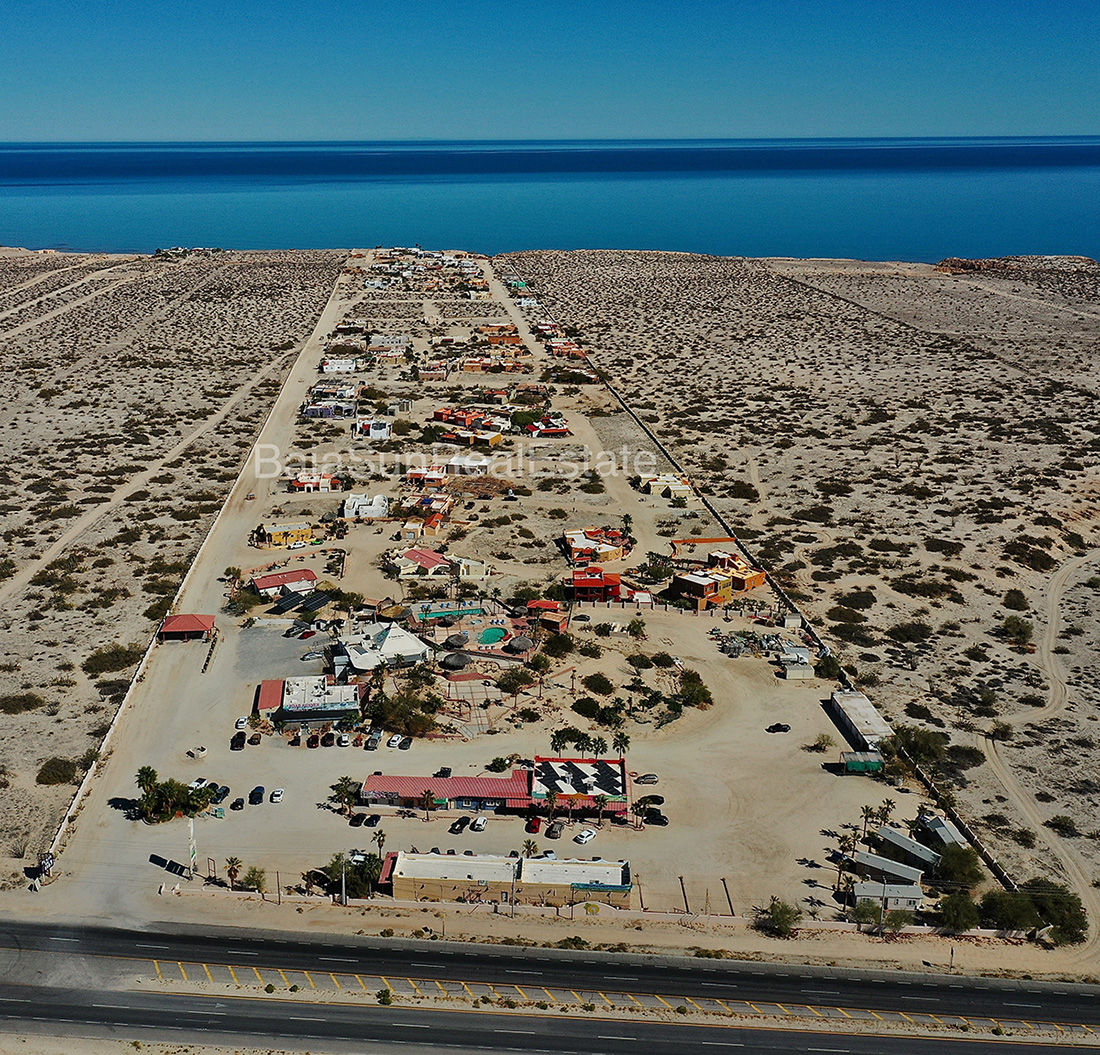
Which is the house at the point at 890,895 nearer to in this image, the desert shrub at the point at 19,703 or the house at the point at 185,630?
the house at the point at 185,630

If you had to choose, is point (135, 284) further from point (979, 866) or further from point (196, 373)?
point (979, 866)

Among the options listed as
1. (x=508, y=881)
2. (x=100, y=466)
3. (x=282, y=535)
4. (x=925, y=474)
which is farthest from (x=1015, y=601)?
(x=100, y=466)

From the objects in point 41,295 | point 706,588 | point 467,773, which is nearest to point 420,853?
point 467,773

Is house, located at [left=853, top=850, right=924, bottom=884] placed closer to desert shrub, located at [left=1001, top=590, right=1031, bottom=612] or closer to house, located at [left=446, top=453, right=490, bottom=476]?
desert shrub, located at [left=1001, top=590, right=1031, bottom=612]

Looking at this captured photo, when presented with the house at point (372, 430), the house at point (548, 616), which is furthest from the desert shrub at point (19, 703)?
the house at point (372, 430)

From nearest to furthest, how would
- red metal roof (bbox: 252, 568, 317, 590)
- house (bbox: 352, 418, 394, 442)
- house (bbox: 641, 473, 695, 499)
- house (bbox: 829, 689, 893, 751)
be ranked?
1. house (bbox: 829, 689, 893, 751)
2. red metal roof (bbox: 252, 568, 317, 590)
3. house (bbox: 641, 473, 695, 499)
4. house (bbox: 352, 418, 394, 442)

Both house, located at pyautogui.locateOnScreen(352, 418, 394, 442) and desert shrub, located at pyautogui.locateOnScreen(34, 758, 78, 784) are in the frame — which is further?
house, located at pyautogui.locateOnScreen(352, 418, 394, 442)

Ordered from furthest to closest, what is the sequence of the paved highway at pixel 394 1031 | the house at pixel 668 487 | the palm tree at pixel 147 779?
the house at pixel 668 487, the palm tree at pixel 147 779, the paved highway at pixel 394 1031

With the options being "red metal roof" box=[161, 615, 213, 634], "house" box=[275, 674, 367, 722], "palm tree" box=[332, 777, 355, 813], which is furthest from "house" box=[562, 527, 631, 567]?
"palm tree" box=[332, 777, 355, 813]
